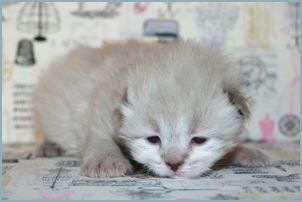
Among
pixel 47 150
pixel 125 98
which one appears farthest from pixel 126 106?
pixel 47 150

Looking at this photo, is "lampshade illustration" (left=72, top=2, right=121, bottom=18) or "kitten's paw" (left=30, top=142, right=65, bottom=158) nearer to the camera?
"kitten's paw" (left=30, top=142, right=65, bottom=158)

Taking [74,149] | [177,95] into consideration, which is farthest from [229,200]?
[74,149]

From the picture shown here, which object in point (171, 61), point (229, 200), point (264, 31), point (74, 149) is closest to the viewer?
point (229, 200)

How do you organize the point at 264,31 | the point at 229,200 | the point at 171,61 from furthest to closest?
the point at 264,31 < the point at 171,61 < the point at 229,200

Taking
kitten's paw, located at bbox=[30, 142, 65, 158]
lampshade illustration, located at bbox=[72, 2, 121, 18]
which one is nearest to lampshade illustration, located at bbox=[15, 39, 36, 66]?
lampshade illustration, located at bbox=[72, 2, 121, 18]

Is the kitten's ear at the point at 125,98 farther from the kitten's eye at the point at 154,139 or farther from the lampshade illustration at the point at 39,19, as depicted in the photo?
the lampshade illustration at the point at 39,19

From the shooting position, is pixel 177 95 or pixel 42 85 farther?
pixel 42 85

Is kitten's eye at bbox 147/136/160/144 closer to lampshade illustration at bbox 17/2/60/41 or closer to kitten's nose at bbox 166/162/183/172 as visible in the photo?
kitten's nose at bbox 166/162/183/172

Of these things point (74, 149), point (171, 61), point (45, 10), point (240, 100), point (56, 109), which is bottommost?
point (74, 149)

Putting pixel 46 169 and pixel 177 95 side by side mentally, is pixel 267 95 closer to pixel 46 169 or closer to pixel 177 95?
pixel 177 95
